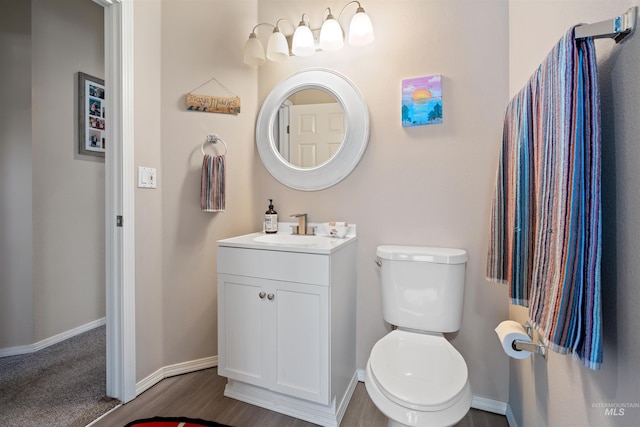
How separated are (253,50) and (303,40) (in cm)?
33

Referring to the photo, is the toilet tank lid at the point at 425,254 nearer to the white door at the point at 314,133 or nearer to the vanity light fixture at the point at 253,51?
the white door at the point at 314,133

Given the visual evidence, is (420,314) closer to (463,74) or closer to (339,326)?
(339,326)

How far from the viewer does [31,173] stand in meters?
2.07

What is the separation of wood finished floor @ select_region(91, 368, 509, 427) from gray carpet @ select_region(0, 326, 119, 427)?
13cm

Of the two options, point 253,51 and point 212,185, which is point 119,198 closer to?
point 212,185

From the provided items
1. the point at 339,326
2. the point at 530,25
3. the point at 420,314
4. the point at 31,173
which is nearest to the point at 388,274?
the point at 420,314

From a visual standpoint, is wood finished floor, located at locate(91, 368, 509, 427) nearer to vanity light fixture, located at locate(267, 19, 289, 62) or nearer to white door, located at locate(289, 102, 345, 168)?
white door, located at locate(289, 102, 345, 168)

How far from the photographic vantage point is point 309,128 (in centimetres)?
194

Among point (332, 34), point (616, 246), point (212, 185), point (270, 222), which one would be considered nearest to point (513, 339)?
point (616, 246)

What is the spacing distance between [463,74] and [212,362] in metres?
2.31

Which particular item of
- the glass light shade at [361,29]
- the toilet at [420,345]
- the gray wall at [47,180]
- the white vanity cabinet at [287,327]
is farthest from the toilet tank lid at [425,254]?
the gray wall at [47,180]

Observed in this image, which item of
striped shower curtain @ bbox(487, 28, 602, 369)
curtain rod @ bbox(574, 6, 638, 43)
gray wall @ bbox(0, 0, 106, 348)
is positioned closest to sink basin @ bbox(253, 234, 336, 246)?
striped shower curtain @ bbox(487, 28, 602, 369)

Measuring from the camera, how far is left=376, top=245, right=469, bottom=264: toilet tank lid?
4.74 ft

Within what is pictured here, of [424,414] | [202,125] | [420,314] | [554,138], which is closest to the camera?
[554,138]
